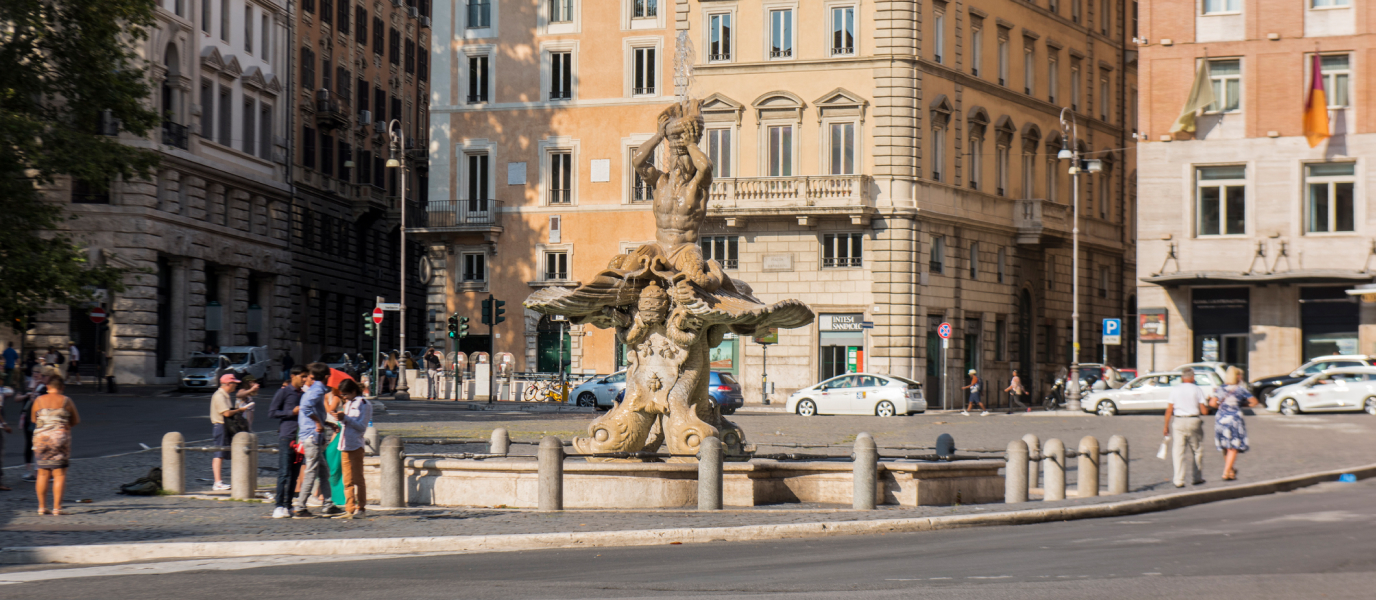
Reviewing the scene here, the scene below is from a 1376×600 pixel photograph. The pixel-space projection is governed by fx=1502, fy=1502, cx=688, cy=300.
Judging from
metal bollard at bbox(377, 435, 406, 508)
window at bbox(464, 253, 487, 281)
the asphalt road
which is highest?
window at bbox(464, 253, 487, 281)

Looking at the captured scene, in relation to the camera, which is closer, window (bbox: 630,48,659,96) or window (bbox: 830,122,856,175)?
window (bbox: 830,122,856,175)

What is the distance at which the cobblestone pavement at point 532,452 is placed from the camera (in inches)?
575

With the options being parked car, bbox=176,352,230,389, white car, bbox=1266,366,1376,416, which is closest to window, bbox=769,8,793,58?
white car, bbox=1266,366,1376,416

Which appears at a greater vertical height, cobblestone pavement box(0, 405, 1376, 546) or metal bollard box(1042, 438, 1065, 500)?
metal bollard box(1042, 438, 1065, 500)

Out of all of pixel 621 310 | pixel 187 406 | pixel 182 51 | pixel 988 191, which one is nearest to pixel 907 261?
pixel 988 191

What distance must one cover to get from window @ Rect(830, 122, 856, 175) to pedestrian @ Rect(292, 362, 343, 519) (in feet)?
117

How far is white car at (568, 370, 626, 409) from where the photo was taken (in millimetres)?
43938

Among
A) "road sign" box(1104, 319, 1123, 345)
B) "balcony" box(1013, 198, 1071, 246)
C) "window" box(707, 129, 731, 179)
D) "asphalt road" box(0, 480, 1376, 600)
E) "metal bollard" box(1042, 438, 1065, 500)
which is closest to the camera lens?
"asphalt road" box(0, 480, 1376, 600)

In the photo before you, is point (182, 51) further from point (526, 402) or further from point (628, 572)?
point (628, 572)

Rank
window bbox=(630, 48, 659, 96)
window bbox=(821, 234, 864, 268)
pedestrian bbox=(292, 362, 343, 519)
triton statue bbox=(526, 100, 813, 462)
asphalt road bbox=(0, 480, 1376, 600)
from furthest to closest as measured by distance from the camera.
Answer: window bbox=(630, 48, 659, 96), window bbox=(821, 234, 864, 268), triton statue bbox=(526, 100, 813, 462), pedestrian bbox=(292, 362, 343, 519), asphalt road bbox=(0, 480, 1376, 600)

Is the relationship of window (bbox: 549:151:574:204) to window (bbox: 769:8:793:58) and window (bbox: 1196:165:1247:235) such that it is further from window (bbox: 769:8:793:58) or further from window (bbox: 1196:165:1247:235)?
window (bbox: 1196:165:1247:235)

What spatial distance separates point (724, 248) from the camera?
167 ft

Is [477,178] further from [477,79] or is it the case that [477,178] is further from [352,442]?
[352,442]

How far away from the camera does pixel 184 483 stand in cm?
1861
